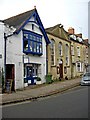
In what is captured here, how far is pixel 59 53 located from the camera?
32281mm

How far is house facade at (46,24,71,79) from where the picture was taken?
29938mm

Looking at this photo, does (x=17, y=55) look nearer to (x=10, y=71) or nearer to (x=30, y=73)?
(x=10, y=71)

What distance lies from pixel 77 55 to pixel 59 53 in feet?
26.1

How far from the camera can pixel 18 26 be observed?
2319 cm

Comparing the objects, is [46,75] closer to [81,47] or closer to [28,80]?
[28,80]

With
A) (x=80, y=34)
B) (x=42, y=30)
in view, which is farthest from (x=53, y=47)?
(x=80, y=34)

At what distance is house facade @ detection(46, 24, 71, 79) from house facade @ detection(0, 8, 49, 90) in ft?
6.65

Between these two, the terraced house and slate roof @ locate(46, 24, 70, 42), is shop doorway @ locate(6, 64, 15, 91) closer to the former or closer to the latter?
slate roof @ locate(46, 24, 70, 42)

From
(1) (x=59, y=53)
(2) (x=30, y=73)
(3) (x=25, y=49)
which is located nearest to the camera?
(3) (x=25, y=49)

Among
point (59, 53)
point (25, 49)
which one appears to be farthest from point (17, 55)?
point (59, 53)

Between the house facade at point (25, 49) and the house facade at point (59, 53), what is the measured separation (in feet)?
6.65

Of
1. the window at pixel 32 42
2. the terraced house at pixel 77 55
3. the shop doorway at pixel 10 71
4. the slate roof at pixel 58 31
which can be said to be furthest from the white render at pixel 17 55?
the terraced house at pixel 77 55

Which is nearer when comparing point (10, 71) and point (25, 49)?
point (10, 71)

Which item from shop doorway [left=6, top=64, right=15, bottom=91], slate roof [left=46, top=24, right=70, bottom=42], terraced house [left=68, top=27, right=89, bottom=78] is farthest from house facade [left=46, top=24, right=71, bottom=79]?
shop doorway [left=6, top=64, right=15, bottom=91]
